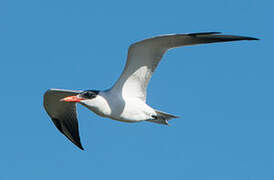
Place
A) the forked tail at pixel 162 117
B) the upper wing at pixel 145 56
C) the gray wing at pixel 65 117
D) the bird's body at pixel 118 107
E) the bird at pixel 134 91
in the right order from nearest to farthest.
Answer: the upper wing at pixel 145 56 → the bird at pixel 134 91 → the bird's body at pixel 118 107 → the forked tail at pixel 162 117 → the gray wing at pixel 65 117

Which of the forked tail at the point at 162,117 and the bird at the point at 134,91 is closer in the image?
the bird at the point at 134,91

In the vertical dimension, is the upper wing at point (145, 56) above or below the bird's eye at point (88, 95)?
above

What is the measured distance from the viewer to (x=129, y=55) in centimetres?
1231

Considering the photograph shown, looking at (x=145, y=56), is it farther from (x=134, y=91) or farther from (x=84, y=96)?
(x=84, y=96)

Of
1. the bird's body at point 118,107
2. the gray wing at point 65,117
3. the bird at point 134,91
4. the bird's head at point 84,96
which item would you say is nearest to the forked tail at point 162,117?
the bird at point 134,91

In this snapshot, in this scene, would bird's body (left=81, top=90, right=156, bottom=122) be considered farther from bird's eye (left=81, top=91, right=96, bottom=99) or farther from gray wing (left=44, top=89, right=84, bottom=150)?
Answer: gray wing (left=44, top=89, right=84, bottom=150)

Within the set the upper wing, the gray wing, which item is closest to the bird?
the upper wing

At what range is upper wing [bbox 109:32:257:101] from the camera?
11.5 m

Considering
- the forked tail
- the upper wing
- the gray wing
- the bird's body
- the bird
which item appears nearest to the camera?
the upper wing

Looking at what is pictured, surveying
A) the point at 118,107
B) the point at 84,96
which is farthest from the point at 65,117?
the point at 118,107

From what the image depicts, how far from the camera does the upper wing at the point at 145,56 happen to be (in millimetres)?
11500

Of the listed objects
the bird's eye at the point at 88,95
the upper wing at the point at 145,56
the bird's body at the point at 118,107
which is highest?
the upper wing at the point at 145,56

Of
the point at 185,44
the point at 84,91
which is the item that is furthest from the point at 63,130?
the point at 185,44

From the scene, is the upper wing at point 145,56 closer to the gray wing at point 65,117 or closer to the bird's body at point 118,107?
the bird's body at point 118,107
